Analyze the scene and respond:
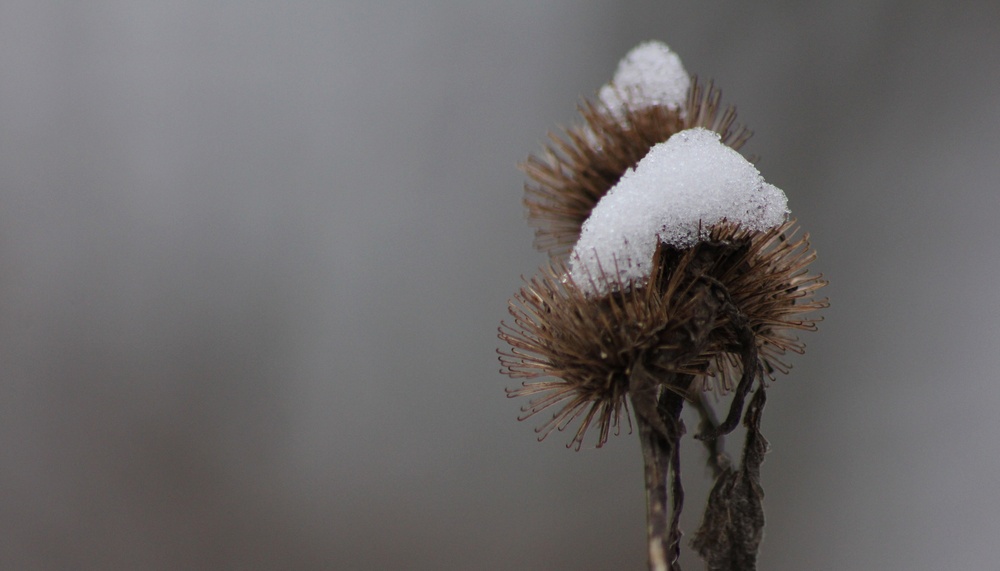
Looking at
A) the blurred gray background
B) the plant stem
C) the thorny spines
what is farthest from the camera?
the blurred gray background

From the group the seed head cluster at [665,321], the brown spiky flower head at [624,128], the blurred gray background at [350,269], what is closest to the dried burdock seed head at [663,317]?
the seed head cluster at [665,321]

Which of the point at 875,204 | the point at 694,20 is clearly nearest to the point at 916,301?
the point at 875,204

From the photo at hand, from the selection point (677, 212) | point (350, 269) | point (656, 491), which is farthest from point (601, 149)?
point (350, 269)

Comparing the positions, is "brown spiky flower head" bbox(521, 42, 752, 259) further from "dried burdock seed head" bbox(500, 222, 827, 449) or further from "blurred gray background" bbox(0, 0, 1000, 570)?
"blurred gray background" bbox(0, 0, 1000, 570)

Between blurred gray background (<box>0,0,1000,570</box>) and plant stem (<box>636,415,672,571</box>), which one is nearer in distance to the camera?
plant stem (<box>636,415,672,571</box>)

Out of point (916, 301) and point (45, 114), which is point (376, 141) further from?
point (916, 301)

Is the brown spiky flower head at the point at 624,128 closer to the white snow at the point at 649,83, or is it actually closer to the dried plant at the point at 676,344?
the white snow at the point at 649,83

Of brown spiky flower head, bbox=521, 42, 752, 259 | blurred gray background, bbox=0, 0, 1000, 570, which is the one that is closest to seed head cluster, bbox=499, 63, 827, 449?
brown spiky flower head, bbox=521, 42, 752, 259

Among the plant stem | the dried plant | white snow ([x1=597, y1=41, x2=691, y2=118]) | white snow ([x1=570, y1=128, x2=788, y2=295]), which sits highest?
white snow ([x1=597, y1=41, x2=691, y2=118])

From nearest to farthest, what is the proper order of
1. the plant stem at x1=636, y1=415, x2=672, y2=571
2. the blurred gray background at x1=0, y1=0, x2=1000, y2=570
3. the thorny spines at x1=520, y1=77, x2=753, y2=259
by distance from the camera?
1. the plant stem at x1=636, y1=415, x2=672, y2=571
2. the thorny spines at x1=520, y1=77, x2=753, y2=259
3. the blurred gray background at x1=0, y1=0, x2=1000, y2=570
